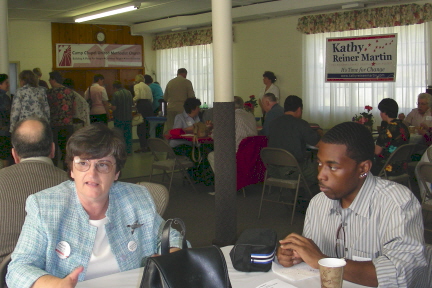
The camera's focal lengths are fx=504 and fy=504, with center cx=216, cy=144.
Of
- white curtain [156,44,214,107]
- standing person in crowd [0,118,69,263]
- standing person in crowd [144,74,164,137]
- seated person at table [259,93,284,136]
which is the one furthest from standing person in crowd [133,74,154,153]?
standing person in crowd [0,118,69,263]

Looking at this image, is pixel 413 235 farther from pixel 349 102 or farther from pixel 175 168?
pixel 349 102

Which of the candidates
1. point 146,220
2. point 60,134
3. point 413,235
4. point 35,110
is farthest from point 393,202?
point 60,134

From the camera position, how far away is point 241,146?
19.9 feet

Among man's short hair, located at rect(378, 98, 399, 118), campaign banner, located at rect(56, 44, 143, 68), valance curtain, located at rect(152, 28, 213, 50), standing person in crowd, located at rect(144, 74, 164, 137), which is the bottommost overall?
man's short hair, located at rect(378, 98, 399, 118)

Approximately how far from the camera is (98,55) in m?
13.0

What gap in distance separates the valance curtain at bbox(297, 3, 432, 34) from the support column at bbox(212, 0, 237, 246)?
527 centimetres

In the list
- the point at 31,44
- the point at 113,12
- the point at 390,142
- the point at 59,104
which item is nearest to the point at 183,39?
the point at 113,12

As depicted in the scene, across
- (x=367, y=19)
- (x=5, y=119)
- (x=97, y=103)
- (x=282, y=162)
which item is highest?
(x=367, y=19)

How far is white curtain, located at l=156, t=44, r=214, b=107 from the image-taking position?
12445 mm

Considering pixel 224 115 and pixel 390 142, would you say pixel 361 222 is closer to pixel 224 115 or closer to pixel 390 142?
pixel 224 115

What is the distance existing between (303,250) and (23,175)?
143 centimetres

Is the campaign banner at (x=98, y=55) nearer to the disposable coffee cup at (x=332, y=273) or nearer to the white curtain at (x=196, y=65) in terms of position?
the white curtain at (x=196, y=65)

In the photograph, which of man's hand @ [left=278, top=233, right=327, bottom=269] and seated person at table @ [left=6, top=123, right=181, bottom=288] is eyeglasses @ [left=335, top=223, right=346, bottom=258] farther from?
seated person at table @ [left=6, top=123, right=181, bottom=288]

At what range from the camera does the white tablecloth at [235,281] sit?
168 centimetres
